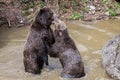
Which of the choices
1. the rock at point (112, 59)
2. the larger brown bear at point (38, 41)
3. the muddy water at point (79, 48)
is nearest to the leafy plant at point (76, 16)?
the muddy water at point (79, 48)

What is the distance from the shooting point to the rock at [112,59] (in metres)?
7.21

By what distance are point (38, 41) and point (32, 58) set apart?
13.9 inches

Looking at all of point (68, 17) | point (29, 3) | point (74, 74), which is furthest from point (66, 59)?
point (29, 3)

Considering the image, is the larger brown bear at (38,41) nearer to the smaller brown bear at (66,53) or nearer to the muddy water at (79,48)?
the smaller brown bear at (66,53)

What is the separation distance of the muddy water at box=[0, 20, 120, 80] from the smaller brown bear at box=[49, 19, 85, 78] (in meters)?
0.20

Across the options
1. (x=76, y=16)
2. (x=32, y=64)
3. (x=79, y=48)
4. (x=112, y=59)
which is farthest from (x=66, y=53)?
(x=76, y=16)

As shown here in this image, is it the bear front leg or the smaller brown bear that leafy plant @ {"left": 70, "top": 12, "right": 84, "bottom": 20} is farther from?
the bear front leg

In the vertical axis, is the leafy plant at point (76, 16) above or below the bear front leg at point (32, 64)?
below

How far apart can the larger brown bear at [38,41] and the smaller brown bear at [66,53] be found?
0.53ft

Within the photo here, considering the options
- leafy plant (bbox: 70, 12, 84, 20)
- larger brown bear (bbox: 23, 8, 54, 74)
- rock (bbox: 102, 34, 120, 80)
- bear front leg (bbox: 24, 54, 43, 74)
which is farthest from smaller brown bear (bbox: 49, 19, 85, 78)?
leafy plant (bbox: 70, 12, 84, 20)

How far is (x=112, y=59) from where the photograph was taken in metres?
7.49

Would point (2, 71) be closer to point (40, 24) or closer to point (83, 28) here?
point (40, 24)

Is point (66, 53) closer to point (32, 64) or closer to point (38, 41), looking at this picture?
point (38, 41)

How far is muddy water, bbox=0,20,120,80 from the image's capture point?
7277 mm
